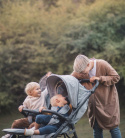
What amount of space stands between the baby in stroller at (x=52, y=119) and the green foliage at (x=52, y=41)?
13.0 ft

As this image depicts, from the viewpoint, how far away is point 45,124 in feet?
10.4

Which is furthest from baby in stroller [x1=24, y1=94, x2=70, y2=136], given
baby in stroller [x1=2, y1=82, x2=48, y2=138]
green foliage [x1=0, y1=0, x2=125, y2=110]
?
green foliage [x1=0, y1=0, x2=125, y2=110]

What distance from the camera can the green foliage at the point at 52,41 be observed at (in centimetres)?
737

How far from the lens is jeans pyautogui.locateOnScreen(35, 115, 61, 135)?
3018 millimetres

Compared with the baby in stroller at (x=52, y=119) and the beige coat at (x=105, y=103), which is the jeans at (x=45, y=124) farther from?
the beige coat at (x=105, y=103)

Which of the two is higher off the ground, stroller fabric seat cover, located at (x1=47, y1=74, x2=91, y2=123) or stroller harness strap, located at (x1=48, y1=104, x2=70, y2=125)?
stroller fabric seat cover, located at (x1=47, y1=74, x2=91, y2=123)

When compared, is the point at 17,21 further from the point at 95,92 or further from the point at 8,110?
the point at 95,92

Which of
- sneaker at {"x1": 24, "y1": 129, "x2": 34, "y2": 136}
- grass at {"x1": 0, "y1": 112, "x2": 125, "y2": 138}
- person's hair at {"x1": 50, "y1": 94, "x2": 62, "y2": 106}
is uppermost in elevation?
person's hair at {"x1": 50, "y1": 94, "x2": 62, "y2": 106}

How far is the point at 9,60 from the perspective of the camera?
733cm

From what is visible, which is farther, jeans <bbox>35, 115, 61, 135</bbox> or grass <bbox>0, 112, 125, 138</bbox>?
grass <bbox>0, 112, 125, 138</bbox>

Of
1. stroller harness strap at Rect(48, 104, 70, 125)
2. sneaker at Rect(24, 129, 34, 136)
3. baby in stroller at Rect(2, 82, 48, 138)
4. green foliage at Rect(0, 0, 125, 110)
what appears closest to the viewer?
sneaker at Rect(24, 129, 34, 136)

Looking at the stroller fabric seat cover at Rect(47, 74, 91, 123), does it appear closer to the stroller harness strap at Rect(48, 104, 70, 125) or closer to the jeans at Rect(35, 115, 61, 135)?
the stroller harness strap at Rect(48, 104, 70, 125)

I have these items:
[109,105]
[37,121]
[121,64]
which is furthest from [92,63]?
[121,64]

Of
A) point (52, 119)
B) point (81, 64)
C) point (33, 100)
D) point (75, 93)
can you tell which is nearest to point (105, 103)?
point (75, 93)
